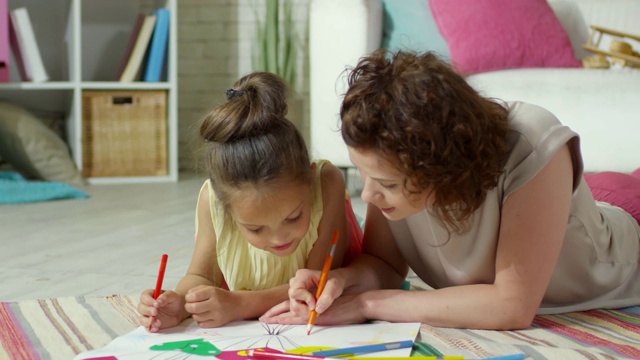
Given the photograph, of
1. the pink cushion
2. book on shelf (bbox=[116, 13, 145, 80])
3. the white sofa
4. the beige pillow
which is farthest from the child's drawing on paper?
book on shelf (bbox=[116, 13, 145, 80])

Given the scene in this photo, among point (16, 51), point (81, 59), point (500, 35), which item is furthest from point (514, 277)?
point (81, 59)

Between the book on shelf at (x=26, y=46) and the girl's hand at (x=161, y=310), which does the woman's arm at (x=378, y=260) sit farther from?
the book on shelf at (x=26, y=46)

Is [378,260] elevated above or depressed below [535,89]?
below

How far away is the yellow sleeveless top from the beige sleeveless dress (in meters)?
0.16

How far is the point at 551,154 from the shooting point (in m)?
1.36

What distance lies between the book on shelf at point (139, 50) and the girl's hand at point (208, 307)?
2609 millimetres

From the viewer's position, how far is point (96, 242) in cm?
249

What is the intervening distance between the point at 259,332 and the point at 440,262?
343 millimetres

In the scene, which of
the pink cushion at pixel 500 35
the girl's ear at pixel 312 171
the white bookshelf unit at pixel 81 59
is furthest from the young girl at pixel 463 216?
the white bookshelf unit at pixel 81 59

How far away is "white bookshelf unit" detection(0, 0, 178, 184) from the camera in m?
3.83

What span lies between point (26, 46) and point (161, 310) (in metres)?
2.55

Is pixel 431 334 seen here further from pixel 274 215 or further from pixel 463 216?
pixel 274 215

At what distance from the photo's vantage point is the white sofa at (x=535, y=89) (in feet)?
9.37

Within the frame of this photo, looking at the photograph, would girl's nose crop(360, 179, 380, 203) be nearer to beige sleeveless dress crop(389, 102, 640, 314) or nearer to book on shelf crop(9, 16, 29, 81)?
beige sleeveless dress crop(389, 102, 640, 314)
